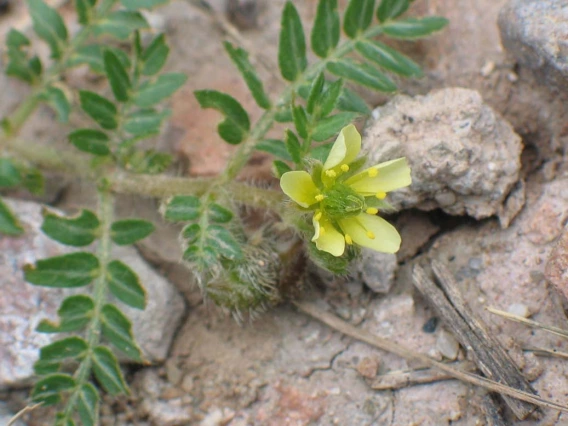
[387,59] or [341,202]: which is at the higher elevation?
[387,59]

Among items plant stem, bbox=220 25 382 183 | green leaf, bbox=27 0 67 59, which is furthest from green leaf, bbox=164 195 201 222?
green leaf, bbox=27 0 67 59

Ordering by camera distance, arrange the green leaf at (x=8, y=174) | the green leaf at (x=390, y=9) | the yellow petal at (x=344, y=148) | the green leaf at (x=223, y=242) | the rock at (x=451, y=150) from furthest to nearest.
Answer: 1. the green leaf at (x=8, y=174)
2. the green leaf at (x=390, y=9)
3. the rock at (x=451, y=150)
4. the green leaf at (x=223, y=242)
5. the yellow petal at (x=344, y=148)

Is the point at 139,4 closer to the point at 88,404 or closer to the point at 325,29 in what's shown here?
the point at 325,29

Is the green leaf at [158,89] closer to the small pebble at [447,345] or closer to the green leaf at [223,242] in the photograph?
the green leaf at [223,242]

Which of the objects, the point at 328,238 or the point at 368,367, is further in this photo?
the point at 368,367

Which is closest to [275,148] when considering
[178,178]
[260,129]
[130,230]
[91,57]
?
[260,129]

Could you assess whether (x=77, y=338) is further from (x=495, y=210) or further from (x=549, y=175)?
(x=549, y=175)

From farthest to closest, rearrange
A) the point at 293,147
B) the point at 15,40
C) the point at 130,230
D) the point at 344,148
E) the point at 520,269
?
the point at 15,40 → the point at 130,230 → the point at 520,269 → the point at 293,147 → the point at 344,148

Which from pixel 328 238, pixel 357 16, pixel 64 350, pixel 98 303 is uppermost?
pixel 357 16

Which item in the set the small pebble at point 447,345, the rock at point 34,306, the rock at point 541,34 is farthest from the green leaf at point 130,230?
the rock at point 541,34
